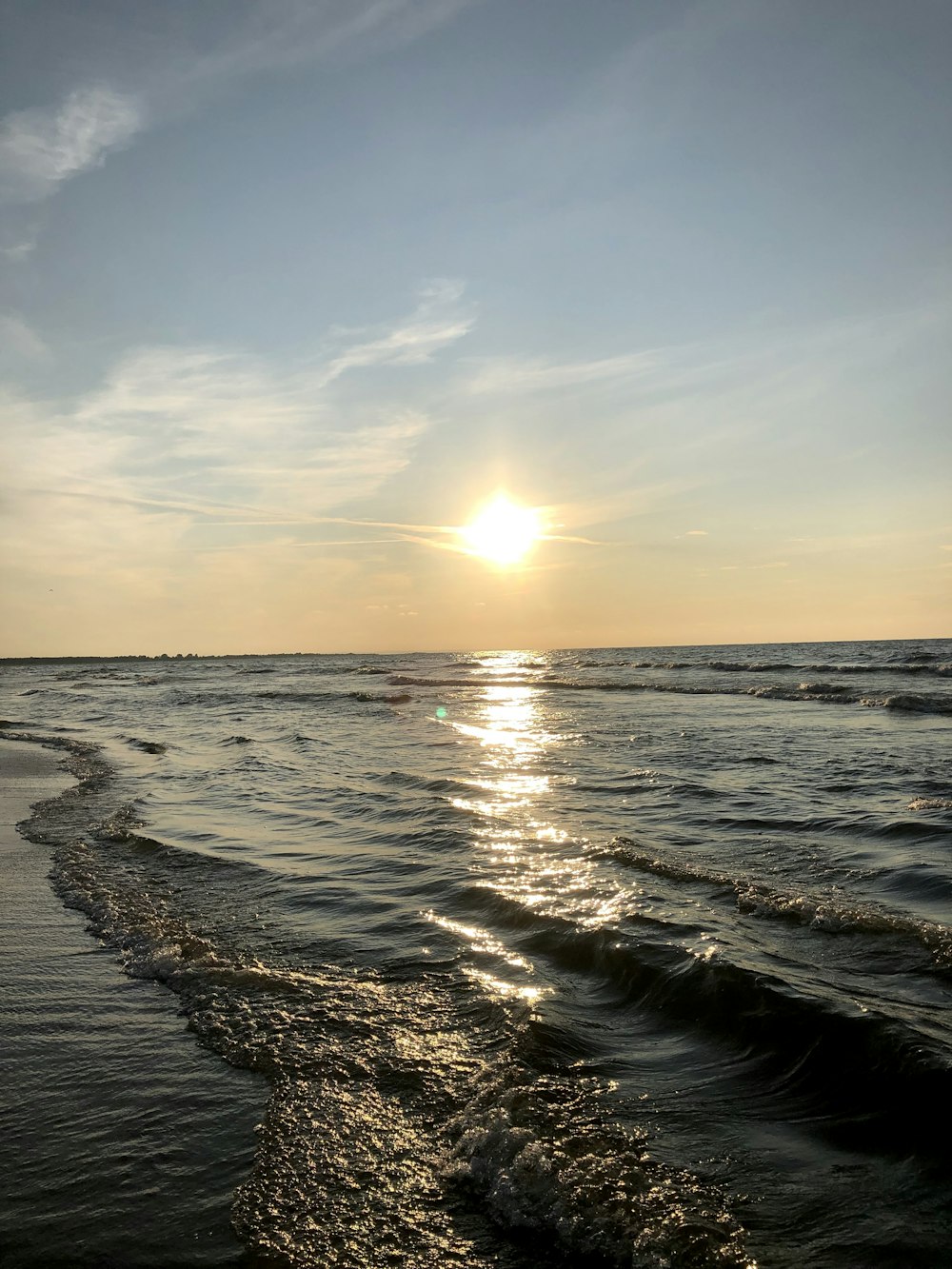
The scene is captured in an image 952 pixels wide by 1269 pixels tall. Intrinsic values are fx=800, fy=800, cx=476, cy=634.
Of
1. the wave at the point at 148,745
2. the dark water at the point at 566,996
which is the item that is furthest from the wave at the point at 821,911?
the wave at the point at 148,745

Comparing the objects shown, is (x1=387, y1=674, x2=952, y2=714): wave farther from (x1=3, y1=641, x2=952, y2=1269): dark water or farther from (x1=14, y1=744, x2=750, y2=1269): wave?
(x1=14, y1=744, x2=750, y2=1269): wave

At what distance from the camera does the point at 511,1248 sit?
3.16 metres

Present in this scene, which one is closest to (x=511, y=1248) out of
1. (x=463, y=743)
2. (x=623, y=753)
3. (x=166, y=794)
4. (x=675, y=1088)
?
(x=675, y=1088)

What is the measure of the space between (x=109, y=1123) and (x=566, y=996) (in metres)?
2.97

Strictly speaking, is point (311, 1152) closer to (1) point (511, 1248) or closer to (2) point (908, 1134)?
(1) point (511, 1248)

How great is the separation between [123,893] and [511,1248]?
6.28 m

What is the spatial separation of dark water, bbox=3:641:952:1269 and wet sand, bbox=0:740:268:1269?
20 cm

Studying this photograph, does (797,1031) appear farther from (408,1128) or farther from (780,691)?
(780,691)

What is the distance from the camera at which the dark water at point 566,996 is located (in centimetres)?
334

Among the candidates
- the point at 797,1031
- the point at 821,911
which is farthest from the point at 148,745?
the point at 797,1031

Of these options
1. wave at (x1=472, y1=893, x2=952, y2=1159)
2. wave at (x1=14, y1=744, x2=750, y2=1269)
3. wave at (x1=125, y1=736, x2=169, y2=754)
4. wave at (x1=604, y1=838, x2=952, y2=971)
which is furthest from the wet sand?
wave at (x1=125, y1=736, x2=169, y2=754)

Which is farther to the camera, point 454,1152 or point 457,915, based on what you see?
point 457,915

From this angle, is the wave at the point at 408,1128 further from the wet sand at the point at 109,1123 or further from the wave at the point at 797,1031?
the wave at the point at 797,1031

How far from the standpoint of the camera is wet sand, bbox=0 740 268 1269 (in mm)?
3174
